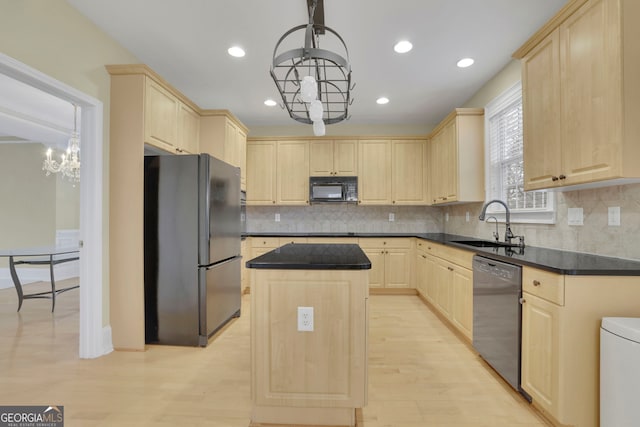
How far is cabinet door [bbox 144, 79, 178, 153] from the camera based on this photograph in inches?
106

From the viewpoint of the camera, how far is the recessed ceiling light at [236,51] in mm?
2777

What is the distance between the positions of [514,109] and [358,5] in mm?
1924

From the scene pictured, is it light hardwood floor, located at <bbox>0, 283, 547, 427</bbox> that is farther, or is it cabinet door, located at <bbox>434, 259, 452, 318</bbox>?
cabinet door, located at <bbox>434, 259, 452, 318</bbox>

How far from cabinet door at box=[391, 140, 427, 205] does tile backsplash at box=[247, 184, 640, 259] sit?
1.09 ft

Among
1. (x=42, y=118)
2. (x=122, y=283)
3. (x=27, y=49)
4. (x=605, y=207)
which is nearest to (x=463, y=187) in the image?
(x=605, y=207)

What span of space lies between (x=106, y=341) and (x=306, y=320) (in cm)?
211

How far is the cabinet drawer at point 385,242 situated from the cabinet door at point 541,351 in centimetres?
258

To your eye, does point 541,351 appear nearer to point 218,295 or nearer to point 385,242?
point 218,295

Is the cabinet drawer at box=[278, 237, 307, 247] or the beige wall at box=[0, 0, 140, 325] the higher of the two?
the beige wall at box=[0, 0, 140, 325]

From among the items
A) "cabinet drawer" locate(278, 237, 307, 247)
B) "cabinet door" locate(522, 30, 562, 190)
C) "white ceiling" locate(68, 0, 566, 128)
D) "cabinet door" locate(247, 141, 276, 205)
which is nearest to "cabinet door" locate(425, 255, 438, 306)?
"cabinet door" locate(522, 30, 562, 190)

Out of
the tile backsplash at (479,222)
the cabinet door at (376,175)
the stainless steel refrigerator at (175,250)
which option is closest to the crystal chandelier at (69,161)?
the tile backsplash at (479,222)

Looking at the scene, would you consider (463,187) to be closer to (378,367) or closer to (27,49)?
(378,367)

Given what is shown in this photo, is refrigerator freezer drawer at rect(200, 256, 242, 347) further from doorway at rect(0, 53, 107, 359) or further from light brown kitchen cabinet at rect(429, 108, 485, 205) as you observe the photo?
light brown kitchen cabinet at rect(429, 108, 485, 205)

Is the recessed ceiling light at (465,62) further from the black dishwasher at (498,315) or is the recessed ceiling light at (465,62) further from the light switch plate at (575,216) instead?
the black dishwasher at (498,315)
